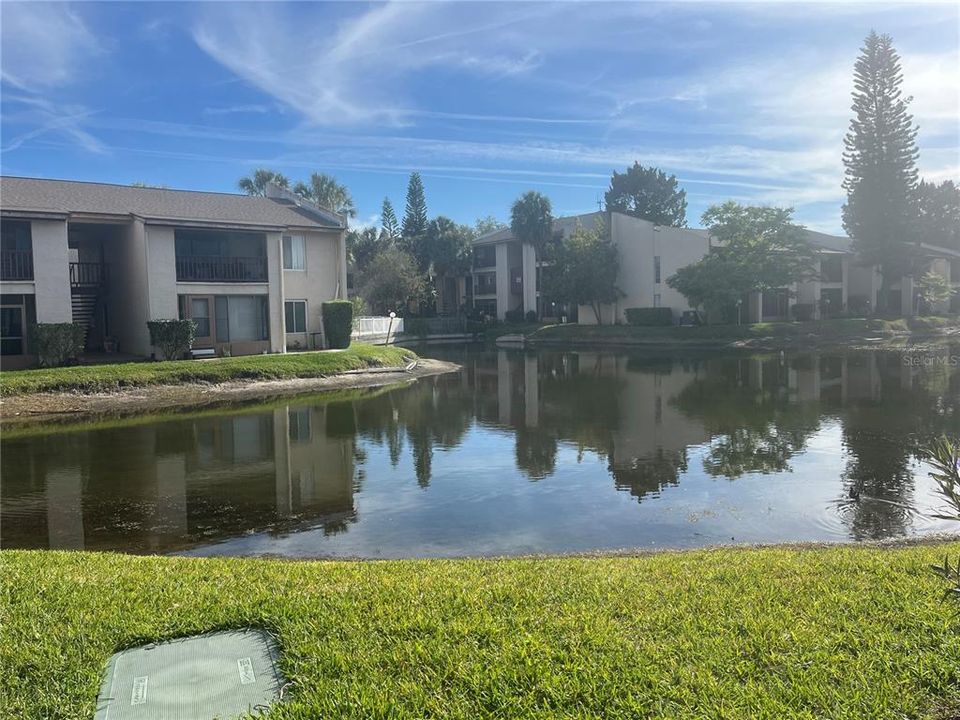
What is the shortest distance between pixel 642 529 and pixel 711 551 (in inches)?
71.4

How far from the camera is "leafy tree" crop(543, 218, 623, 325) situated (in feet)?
193

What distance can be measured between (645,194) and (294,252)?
53137 millimetres

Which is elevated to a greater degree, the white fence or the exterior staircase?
the exterior staircase

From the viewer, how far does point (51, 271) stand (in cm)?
2823

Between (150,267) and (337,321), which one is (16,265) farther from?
(337,321)

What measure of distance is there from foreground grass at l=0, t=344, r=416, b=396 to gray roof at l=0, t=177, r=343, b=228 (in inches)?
273

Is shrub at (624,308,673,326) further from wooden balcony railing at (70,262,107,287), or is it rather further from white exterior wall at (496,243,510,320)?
wooden balcony railing at (70,262,107,287)

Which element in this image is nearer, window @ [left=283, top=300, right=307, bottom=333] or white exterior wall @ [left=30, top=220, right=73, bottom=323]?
white exterior wall @ [left=30, top=220, right=73, bottom=323]

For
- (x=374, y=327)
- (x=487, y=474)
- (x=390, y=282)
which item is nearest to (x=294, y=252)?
(x=374, y=327)

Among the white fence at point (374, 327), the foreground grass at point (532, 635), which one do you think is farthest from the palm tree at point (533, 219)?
the foreground grass at point (532, 635)

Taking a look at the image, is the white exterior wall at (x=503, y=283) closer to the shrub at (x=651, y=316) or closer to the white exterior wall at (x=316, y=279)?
the shrub at (x=651, y=316)

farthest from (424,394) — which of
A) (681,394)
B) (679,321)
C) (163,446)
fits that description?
(679,321)

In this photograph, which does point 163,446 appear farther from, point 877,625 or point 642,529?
point 877,625

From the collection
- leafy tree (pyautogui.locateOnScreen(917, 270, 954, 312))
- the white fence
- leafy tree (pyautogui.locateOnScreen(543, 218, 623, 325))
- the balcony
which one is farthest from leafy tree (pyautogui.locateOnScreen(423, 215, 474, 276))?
leafy tree (pyautogui.locateOnScreen(917, 270, 954, 312))
